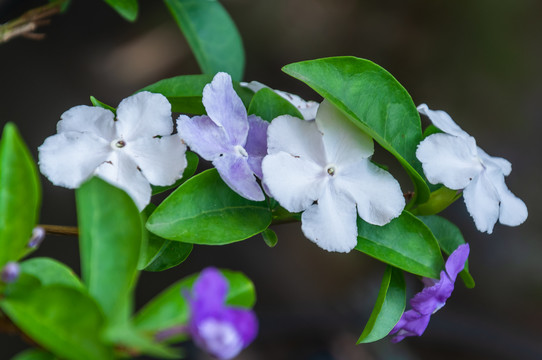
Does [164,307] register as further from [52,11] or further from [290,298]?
[290,298]

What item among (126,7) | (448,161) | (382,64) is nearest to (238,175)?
(448,161)

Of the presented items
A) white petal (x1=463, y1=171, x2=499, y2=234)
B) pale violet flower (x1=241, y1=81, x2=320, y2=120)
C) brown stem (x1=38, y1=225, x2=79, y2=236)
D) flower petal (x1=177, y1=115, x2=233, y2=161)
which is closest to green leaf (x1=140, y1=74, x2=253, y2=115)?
pale violet flower (x1=241, y1=81, x2=320, y2=120)

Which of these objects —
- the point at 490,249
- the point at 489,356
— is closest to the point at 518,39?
the point at 490,249

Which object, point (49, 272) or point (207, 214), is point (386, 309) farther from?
point (49, 272)

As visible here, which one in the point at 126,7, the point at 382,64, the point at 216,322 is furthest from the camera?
the point at 382,64

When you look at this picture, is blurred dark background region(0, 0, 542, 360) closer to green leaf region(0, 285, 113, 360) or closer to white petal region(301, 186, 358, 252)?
white petal region(301, 186, 358, 252)

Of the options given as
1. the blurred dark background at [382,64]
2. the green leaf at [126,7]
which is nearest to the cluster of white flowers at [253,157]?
the green leaf at [126,7]
